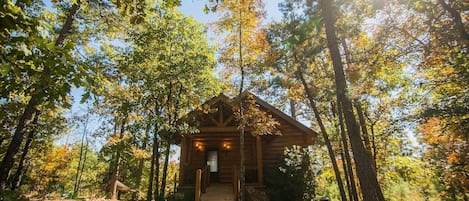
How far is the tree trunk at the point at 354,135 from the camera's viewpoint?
17.7 ft

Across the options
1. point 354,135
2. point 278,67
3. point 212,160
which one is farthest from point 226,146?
point 354,135

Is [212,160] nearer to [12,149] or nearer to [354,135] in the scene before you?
[12,149]

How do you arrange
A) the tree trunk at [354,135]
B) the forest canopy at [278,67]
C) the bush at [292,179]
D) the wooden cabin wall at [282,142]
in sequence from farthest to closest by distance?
the wooden cabin wall at [282,142] → the bush at [292,179] → the forest canopy at [278,67] → the tree trunk at [354,135]

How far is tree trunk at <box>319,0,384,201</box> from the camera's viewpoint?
538cm

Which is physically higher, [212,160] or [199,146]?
[199,146]

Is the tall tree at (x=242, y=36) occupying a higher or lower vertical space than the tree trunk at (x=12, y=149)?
higher

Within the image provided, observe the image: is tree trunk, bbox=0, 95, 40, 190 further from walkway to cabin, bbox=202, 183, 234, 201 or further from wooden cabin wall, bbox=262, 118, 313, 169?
wooden cabin wall, bbox=262, 118, 313, 169

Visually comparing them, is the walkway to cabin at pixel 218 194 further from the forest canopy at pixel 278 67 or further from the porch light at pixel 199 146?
the porch light at pixel 199 146

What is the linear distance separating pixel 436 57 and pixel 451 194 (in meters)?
16.3

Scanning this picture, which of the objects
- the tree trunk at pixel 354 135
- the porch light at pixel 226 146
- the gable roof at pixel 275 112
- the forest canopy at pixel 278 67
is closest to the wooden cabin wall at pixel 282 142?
the gable roof at pixel 275 112

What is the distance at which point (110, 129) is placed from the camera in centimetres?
1333

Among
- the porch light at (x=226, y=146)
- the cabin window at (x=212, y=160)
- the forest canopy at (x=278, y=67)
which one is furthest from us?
the cabin window at (x=212, y=160)

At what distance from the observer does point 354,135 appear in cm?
588

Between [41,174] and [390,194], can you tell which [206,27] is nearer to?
[390,194]
